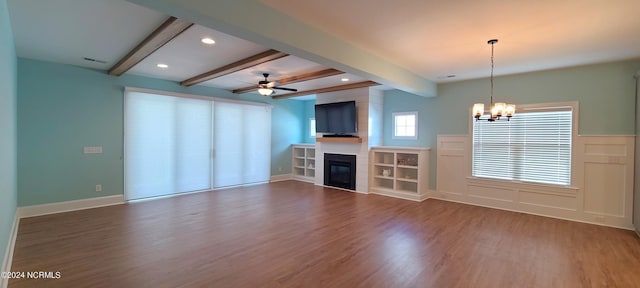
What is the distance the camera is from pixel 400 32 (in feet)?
11.0

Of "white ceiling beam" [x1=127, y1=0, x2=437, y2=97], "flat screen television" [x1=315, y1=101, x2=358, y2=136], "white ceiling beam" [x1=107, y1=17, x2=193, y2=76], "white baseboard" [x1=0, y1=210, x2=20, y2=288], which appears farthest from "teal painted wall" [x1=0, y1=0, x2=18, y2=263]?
"flat screen television" [x1=315, y1=101, x2=358, y2=136]

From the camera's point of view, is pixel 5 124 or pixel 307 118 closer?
pixel 5 124

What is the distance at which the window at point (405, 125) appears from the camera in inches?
263

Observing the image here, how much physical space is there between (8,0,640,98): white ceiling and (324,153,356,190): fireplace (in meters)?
2.98

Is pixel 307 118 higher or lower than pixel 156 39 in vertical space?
lower

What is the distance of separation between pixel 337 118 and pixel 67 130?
5.41 metres

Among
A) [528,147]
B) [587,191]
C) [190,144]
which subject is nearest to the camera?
[587,191]

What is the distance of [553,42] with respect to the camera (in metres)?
3.56

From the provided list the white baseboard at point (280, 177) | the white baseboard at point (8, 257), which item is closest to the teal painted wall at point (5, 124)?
the white baseboard at point (8, 257)

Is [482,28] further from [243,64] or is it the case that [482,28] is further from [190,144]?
[190,144]

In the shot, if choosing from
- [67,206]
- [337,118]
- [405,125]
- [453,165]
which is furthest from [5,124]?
[453,165]

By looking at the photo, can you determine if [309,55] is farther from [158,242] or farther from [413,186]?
[413,186]

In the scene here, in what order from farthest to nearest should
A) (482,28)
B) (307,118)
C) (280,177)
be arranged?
(307,118), (280,177), (482,28)

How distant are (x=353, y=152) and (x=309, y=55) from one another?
13.3ft
